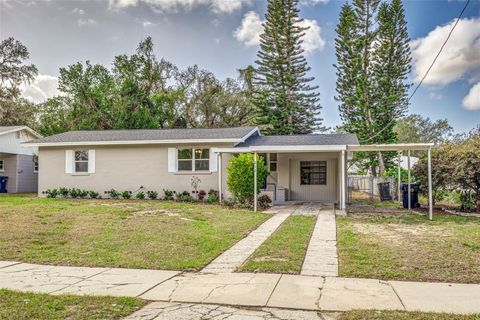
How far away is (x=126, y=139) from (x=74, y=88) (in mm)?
14503

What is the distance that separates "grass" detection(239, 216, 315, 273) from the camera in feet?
19.0

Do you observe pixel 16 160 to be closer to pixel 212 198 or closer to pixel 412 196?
pixel 212 198

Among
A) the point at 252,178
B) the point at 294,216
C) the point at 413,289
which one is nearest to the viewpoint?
the point at 413,289

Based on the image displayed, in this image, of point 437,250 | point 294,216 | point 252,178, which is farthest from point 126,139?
point 437,250

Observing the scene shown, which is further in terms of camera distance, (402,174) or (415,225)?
(402,174)

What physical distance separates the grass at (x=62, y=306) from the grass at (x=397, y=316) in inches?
86.5

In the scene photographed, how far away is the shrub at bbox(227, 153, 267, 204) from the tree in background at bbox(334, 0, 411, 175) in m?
13.4

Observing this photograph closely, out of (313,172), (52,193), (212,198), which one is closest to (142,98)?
(52,193)

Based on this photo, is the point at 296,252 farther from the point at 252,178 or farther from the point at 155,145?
the point at 155,145

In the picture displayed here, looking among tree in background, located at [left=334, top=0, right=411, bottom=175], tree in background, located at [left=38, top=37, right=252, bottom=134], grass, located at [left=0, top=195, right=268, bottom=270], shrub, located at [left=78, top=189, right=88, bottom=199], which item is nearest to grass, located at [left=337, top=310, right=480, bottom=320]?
grass, located at [left=0, top=195, right=268, bottom=270]

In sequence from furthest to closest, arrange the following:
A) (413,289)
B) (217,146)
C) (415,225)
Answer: (217,146) → (415,225) → (413,289)

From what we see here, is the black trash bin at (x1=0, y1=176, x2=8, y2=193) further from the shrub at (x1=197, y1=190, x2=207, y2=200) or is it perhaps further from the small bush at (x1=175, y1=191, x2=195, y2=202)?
the shrub at (x1=197, y1=190, x2=207, y2=200)

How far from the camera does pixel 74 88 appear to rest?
95.0 feet

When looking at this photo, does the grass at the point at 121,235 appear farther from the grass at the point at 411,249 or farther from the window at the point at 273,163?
the window at the point at 273,163
